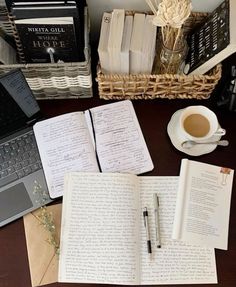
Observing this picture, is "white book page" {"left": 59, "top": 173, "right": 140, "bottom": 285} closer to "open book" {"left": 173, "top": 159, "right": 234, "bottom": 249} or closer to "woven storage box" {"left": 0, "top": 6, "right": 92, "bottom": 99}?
"open book" {"left": 173, "top": 159, "right": 234, "bottom": 249}

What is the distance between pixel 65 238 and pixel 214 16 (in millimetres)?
582

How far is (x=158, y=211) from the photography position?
0.89 meters

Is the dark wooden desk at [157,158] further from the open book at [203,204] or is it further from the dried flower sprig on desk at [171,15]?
the dried flower sprig on desk at [171,15]

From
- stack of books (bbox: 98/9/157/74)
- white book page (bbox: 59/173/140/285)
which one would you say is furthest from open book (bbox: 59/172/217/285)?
stack of books (bbox: 98/9/157/74)

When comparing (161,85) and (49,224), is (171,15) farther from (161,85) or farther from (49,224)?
(49,224)

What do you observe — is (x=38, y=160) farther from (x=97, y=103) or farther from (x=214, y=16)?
(x=214, y=16)

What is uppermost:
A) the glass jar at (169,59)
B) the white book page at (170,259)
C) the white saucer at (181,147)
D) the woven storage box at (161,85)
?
the glass jar at (169,59)

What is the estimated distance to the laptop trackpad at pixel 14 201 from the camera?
0.90 metres

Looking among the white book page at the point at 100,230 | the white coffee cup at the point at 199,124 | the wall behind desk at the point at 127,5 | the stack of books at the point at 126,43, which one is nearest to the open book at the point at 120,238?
the white book page at the point at 100,230

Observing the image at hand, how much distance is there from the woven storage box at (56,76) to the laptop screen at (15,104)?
0.05 metres

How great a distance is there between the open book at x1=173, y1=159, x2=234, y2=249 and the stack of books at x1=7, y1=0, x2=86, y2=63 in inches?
13.9

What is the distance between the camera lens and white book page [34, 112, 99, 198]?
924 millimetres

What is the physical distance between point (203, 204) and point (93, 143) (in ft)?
0.92

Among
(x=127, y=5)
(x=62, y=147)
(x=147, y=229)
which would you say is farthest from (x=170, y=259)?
(x=127, y=5)
